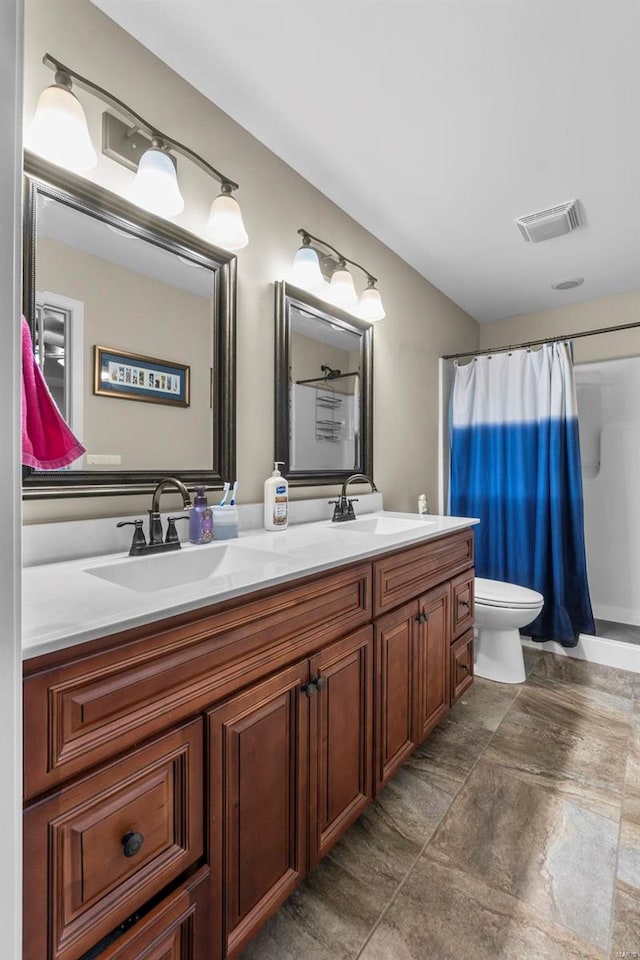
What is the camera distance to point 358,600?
1.24m

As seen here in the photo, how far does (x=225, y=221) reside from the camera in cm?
142

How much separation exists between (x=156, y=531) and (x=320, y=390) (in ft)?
3.36

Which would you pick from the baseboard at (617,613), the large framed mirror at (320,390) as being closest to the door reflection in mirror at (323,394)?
the large framed mirror at (320,390)

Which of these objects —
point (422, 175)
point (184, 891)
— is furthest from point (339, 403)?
point (184, 891)

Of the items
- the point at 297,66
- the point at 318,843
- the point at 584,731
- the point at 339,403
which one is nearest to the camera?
the point at 318,843

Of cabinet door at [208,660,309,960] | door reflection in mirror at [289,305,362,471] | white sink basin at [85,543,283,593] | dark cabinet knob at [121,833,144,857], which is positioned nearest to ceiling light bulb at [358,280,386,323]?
door reflection in mirror at [289,305,362,471]

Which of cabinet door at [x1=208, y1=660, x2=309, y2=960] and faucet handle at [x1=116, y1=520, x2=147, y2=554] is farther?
faucet handle at [x1=116, y1=520, x2=147, y2=554]

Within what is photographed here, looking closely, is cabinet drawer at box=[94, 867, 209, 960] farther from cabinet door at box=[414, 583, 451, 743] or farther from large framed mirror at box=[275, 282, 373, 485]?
large framed mirror at box=[275, 282, 373, 485]

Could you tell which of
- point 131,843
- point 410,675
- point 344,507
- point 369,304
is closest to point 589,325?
point 369,304

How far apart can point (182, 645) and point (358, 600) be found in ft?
1.91

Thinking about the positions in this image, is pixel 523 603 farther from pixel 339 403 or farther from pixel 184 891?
pixel 184 891

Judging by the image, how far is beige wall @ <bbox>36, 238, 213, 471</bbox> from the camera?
1161 mm

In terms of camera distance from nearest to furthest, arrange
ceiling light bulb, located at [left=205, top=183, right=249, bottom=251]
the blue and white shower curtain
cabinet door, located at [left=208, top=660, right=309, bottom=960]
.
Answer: cabinet door, located at [left=208, top=660, right=309, bottom=960] < ceiling light bulb, located at [left=205, top=183, right=249, bottom=251] < the blue and white shower curtain

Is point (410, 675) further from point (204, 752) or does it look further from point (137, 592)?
point (137, 592)
